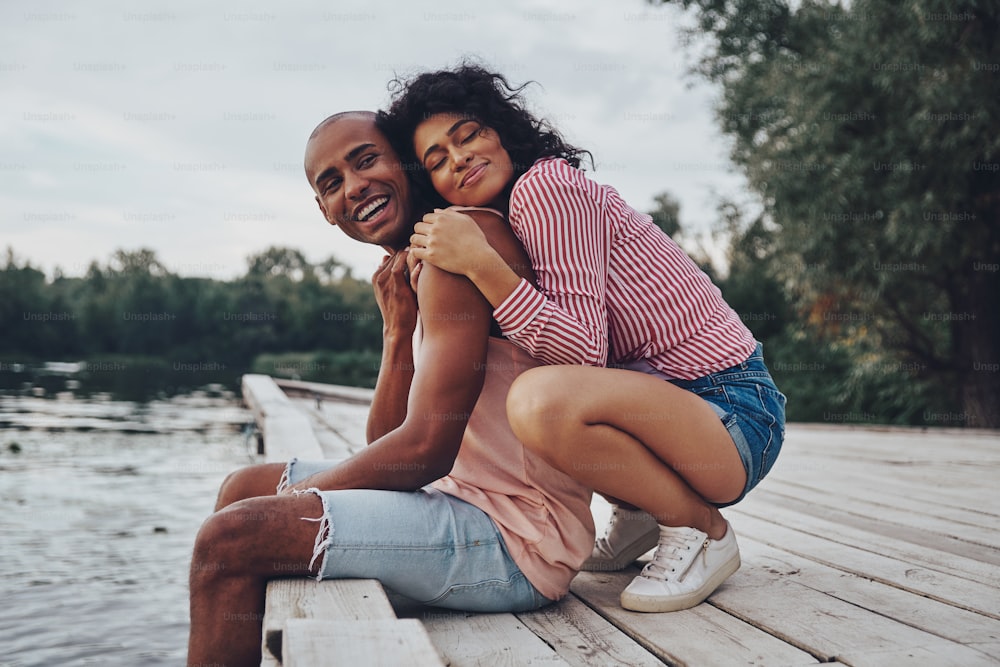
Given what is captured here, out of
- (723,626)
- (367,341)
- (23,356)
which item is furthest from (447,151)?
(23,356)

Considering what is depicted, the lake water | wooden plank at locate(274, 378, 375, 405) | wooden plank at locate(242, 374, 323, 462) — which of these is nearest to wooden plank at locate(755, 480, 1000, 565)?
wooden plank at locate(242, 374, 323, 462)

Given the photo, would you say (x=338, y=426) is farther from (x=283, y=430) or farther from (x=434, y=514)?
(x=434, y=514)

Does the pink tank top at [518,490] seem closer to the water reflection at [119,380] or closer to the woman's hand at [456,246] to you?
the woman's hand at [456,246]

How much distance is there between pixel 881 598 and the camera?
1872mm

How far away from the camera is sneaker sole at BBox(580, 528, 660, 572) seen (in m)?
2.13

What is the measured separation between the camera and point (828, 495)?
3389mm

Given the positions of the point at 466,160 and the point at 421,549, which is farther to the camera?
the point at 466,160

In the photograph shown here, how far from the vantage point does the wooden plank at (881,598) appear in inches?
64.7

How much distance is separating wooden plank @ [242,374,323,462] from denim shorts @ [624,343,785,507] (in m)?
2.05

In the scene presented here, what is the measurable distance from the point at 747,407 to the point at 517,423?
551 millimetres

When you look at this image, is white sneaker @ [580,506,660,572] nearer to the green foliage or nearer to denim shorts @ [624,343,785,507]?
denim shorts @ [624,343,785,507]

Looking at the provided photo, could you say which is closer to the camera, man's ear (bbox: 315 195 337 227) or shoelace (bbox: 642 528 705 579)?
shoelace (bbox: 642 528 705 579)

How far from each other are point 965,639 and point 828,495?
1.86 meters

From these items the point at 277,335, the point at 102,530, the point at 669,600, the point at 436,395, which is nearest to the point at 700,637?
the point at 669,600
